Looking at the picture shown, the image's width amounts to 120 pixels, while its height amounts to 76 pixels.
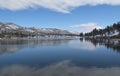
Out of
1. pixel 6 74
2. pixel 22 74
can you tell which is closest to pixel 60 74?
pixel 22 74

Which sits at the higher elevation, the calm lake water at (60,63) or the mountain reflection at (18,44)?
the calm lake water at (60,63)

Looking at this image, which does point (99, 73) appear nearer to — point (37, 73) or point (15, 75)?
point (37, 73)

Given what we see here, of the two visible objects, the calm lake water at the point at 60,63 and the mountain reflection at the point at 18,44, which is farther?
the mountain reflection at the point at 18,44

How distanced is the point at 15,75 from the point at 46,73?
12.2 feet

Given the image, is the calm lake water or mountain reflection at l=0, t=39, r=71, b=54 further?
mountain reflection at l=0, t=39, r=71, b=54

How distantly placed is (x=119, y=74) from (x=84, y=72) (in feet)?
13.8

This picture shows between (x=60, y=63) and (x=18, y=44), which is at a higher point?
(x=60, y=63)

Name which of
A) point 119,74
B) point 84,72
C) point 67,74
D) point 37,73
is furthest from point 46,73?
point 119,74

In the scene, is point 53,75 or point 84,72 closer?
point 53,75

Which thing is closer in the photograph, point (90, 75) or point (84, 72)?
point (90, 75)

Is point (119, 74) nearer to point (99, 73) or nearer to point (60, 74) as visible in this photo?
point (99, 73)

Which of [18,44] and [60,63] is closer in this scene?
[60,63]

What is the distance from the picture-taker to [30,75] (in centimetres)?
2478

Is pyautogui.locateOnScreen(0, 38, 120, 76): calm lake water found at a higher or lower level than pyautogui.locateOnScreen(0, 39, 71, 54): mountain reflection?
higher
